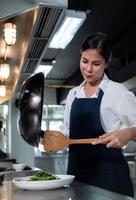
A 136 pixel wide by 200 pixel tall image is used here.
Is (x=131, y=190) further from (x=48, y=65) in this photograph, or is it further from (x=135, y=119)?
(x=48, y=65)

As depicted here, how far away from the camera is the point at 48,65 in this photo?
278 inches

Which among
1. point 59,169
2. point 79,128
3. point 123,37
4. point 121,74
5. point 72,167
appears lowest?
point 59,169

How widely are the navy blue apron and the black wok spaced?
1.16 feet

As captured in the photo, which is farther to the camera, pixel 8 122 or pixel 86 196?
pixel 8 122

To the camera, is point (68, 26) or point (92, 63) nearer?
point (92, 63)

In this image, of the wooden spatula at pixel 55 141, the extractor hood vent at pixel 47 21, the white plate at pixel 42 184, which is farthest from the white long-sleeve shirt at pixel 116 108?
the extractor hood vent at pixel 47 21

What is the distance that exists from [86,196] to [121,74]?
5390mm

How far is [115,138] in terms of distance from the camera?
127 centimetres

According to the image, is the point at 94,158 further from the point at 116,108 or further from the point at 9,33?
the point at 9,33

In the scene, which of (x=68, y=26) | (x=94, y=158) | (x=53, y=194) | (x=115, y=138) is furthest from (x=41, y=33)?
(x=53, y=194)

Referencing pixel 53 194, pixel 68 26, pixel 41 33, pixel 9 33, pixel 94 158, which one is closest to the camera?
pixel 53 194

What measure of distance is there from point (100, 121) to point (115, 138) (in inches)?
12.7

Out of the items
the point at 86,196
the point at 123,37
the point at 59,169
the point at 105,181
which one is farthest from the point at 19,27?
the point at 59,169

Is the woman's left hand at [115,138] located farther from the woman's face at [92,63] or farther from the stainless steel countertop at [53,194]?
the woman's face at [92,63]
